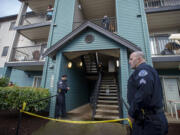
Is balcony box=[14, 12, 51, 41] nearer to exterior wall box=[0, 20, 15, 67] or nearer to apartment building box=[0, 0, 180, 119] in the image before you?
apartment building box=[0, 0, 180, 119]

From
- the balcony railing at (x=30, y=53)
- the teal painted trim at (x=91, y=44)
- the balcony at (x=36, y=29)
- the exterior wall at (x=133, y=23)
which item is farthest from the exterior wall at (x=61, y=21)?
the exterior wall at (x=133, y=23)

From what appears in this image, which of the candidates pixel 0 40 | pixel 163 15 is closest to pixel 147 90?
pixel 163 15

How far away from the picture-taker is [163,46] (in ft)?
18.1

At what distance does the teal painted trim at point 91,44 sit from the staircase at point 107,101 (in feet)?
8.35

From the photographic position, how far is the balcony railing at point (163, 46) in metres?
5.28

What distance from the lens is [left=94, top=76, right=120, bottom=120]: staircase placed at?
3881mm

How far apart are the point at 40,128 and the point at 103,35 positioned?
4.80 metres

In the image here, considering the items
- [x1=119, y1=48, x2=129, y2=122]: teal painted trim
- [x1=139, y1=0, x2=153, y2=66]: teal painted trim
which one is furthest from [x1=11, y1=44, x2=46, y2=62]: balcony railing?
[x1=139, y1=0, x2=153, y2=66]: teal painted trim

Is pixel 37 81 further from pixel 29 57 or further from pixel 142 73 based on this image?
pixel 142 73

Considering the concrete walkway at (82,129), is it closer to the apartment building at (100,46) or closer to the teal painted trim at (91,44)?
the apartment building at (100,46)

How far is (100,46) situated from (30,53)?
6.32 meters

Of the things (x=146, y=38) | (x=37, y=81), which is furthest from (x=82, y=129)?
(x=37, y=81)

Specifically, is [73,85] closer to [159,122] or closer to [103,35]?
[103,35]

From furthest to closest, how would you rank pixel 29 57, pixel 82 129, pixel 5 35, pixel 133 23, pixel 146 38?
pixel 5 35
pixel 29 57
pixel 133 23
pixel 146 38
pixel 82 129
